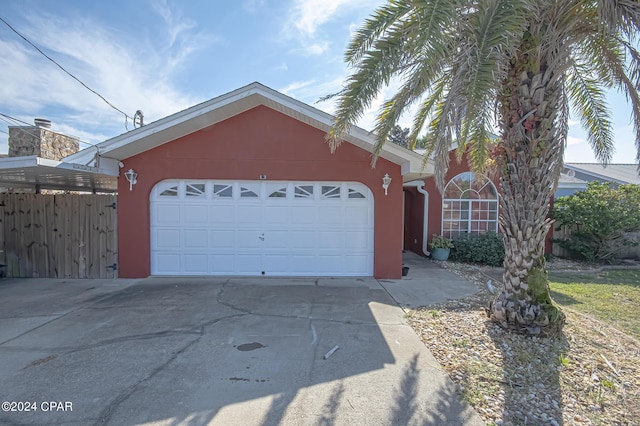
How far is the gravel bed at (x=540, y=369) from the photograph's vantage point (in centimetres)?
307

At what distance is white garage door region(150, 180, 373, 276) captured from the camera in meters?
8.55

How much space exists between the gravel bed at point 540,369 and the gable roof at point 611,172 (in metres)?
14.0

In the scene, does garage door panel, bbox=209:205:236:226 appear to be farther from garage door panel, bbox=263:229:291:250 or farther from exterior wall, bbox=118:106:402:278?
garage door panel, bbox=263:229:291:250

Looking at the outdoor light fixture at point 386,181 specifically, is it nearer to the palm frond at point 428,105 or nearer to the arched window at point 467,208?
the palm frond at point 428,105

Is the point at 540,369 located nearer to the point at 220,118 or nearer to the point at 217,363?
the point at 217,363

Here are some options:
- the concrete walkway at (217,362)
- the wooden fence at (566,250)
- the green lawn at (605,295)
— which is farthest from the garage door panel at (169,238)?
the wooden fence at (566,250)

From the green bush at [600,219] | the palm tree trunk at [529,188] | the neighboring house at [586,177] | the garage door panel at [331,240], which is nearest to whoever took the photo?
the palm tree trunk at [529,188]

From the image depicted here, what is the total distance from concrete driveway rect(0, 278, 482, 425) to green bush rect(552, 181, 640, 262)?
29.0 ft

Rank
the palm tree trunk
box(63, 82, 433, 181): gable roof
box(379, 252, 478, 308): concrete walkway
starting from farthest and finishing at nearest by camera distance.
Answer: box(63, 82, 433, 181): gable roof, box(379, 252, 478, 308): concrete walkway, the palm tree trunk

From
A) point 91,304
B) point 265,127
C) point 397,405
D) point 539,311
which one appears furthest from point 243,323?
point 265,127

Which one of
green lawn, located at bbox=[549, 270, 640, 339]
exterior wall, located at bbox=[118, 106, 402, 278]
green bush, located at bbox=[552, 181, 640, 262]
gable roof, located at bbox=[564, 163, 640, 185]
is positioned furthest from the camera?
gable roof, located at bbox=[564, 163, 640, 185]

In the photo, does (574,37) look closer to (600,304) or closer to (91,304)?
(600,304)

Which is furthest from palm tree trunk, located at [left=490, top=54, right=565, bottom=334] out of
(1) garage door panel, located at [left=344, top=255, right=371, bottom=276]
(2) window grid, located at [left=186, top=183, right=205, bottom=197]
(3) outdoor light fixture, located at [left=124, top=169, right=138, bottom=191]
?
(3) outdoor light fixture, located at [left=124, top=169, right=138, bottom=191]

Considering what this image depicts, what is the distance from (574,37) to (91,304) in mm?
9489
